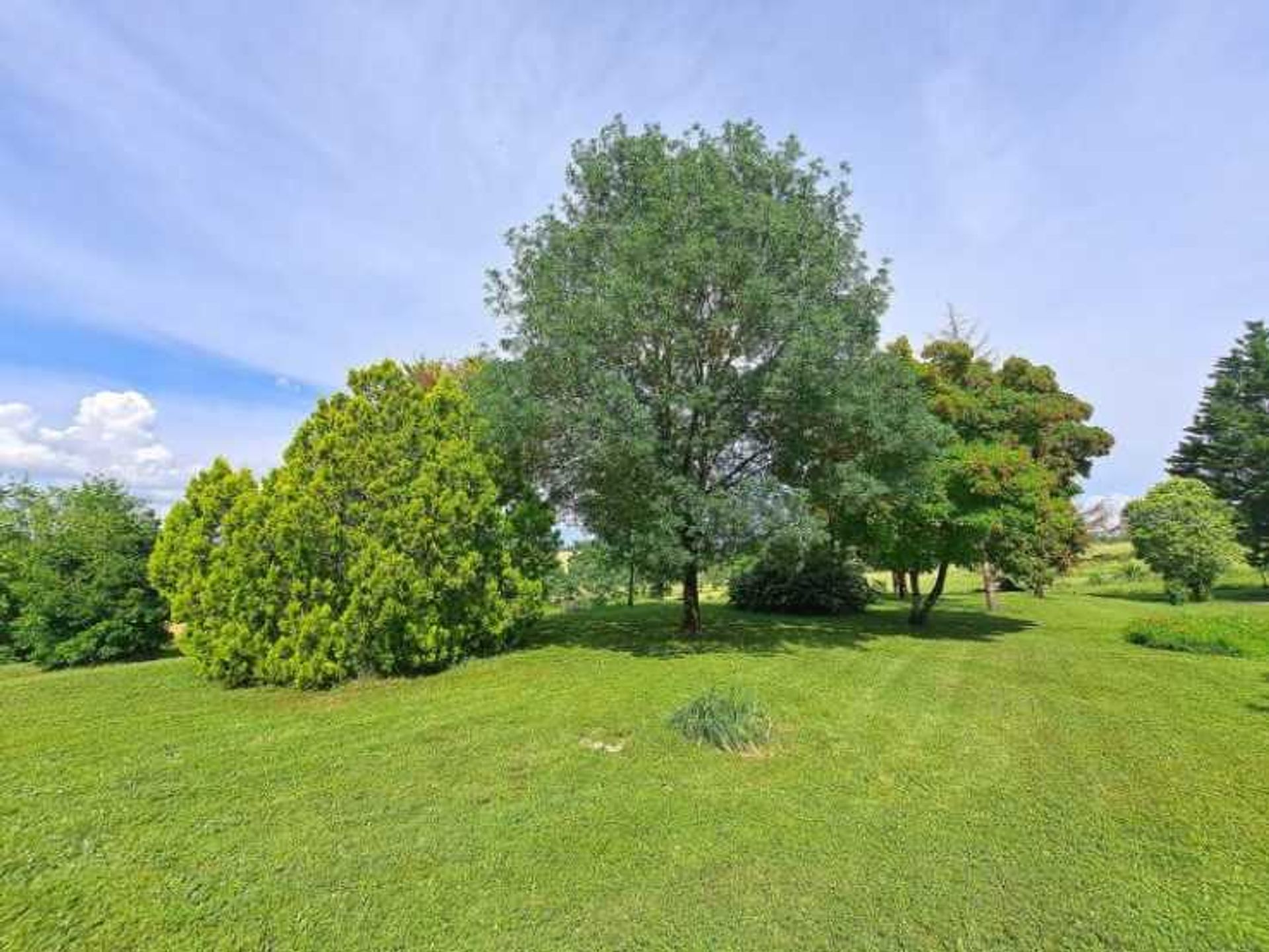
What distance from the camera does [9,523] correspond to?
14320mm

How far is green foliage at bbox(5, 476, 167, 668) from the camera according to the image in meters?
10.9

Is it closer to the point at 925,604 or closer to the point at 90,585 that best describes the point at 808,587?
the point at 925,604

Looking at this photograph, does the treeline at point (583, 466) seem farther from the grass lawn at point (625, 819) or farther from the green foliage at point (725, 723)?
the green foliage at point (725, 723)

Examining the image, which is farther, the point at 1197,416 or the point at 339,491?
the point at 1197,416

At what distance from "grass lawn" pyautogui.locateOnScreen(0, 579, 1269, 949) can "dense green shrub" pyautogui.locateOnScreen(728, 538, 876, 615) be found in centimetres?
900

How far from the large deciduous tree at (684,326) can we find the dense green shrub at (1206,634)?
8.51 m

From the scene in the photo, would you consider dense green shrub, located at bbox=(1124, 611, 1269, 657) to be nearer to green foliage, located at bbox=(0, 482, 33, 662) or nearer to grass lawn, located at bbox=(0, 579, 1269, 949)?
grass lawn, located at bbox=(0, 579, 1269, 949)

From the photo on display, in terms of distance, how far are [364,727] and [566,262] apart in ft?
25.9

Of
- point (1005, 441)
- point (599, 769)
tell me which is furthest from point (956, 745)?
point (1005, 441)

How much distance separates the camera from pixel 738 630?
44.7 ft

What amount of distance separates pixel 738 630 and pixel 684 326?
23.0 ft

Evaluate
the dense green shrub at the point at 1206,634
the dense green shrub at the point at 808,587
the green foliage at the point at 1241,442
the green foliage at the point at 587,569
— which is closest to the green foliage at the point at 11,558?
the green foliage at the point at 587,569

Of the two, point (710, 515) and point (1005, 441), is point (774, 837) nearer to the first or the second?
point (710, 515)

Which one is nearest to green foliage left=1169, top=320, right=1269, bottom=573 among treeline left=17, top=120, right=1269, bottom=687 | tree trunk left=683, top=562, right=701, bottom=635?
treeline left=17, top=120, right=1269, bottom=687
